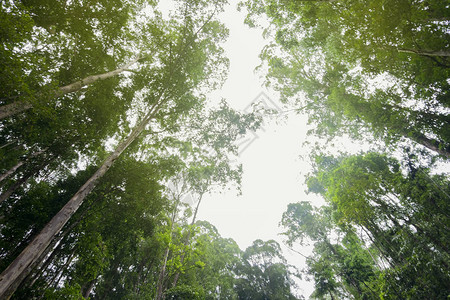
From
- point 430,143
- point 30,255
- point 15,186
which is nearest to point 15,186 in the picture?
point 15,186

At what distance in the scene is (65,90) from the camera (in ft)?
18.9

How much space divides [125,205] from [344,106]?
12188 millimetres

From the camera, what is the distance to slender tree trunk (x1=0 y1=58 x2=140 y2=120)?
4255mm

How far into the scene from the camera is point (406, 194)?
8219 millimetres

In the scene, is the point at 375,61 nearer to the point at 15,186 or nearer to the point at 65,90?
the point at 65,90

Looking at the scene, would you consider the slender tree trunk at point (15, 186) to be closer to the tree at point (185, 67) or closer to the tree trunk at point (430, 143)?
the tree at point (185, 67)

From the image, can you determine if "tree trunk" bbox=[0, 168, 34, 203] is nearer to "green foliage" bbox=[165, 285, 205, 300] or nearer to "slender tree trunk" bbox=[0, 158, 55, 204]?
"slender tree trunk" bbox=[0, 158, 55, 204]

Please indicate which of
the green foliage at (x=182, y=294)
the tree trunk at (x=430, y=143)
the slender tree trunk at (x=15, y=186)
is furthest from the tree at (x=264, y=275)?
the slender tree trunk at (x=15, y=186)

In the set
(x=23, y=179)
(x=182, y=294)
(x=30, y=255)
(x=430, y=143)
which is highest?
(x=430, y=143)

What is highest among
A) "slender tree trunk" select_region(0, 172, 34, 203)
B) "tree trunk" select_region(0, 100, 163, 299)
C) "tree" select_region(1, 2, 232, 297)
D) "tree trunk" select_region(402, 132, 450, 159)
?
"tree" select_region(1, 2, 232, 297)

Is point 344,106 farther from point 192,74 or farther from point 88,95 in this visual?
point 88,95

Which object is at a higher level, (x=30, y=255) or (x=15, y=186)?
(x=15, y=186)

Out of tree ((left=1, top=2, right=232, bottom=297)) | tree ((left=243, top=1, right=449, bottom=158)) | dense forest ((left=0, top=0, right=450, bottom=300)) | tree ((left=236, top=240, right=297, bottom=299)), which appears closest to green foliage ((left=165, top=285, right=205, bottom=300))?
dense forest ((left=0, top=0, right=450, bottom=300))

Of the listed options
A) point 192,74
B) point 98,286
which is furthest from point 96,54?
point 98,286
